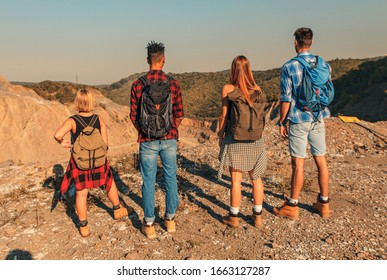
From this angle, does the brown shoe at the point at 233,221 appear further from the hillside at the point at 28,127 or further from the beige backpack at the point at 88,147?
the hillside at the point at 28,127

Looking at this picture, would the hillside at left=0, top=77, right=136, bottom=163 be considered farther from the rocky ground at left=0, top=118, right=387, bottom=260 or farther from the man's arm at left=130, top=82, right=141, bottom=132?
the man's arm at left=130, top=82, right=141, bottom=132

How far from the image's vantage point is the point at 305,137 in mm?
4215

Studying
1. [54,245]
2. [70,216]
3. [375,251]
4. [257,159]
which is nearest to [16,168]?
[70,216]

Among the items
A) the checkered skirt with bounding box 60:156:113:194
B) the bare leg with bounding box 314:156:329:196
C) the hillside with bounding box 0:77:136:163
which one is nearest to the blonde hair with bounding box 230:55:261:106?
the bare leg with bounding box 314:156:329:196

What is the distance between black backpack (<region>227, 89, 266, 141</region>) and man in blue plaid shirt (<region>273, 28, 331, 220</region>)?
498 millimetres

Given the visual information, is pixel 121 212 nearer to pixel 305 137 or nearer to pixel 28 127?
pixel 305 137

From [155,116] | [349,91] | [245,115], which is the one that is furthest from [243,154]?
[349,91]

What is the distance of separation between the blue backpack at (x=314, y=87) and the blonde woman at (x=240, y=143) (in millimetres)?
576

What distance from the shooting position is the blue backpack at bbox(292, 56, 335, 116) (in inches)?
154

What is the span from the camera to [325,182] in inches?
174

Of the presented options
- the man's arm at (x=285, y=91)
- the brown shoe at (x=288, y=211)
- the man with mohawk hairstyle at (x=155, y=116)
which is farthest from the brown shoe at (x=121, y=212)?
the man's arm at (x=285, y=91)

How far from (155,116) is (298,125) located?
75.6 inches
